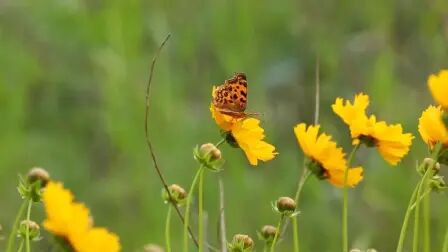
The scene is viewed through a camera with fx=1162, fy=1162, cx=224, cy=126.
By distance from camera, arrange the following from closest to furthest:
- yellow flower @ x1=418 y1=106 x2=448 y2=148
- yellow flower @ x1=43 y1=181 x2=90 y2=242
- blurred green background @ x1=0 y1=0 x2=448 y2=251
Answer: yellow flower @ x1=43 y1=181 x2=90 y2=242
yellow flower @ x1=418 y1=106 x2=448 y2=148
blurred green background @ x1=0 y1=0 x2=448 y2=251

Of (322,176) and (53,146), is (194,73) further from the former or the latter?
(322,176)

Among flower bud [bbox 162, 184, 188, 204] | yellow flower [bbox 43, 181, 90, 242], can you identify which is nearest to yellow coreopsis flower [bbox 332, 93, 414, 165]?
flower bud [bbox 162, 184, 188, 204]

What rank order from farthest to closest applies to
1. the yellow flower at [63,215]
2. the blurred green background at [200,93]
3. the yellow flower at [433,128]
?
1. the blurred green background at [200,93]
2. the yellow flower at [433,128]
3. the yellow flower at [63,215]

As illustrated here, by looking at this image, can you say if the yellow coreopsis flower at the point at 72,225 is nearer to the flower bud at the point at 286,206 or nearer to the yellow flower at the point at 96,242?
the yellow flower at the point at 96,242

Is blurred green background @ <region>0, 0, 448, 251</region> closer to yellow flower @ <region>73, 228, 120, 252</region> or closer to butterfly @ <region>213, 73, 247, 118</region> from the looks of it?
butterfly @ <region>213, 73, 247, 118</region>

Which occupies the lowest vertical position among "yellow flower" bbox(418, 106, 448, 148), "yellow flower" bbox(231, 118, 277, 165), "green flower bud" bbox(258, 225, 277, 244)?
"yellow flower" bbox(418, 106, 448, 148)

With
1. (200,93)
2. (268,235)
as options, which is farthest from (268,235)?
(200,93)

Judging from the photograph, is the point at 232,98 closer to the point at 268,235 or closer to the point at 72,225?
the point at 268,235

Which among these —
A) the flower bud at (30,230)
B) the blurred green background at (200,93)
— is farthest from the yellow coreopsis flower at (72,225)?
the blurred green background at (200,93)
